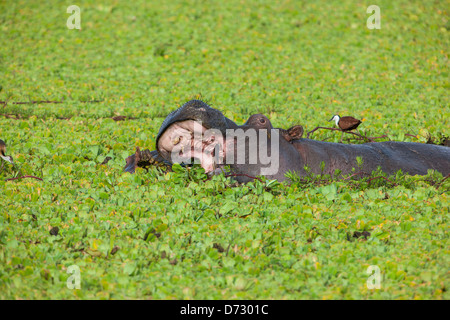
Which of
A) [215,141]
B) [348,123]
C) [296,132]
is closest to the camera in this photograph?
[215,141]

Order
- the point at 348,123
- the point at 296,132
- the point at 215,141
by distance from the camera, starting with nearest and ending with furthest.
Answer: the point at 215,141, the point at 296,132, the point at 348,123

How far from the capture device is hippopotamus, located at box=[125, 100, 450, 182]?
4.36 metres

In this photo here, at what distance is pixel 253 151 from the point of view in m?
4.50

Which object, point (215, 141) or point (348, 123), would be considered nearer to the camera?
point (215, 141)

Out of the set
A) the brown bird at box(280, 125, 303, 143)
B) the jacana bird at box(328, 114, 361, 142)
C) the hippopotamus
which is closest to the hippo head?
the hippopotamus

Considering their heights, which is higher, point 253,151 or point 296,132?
point 296,132

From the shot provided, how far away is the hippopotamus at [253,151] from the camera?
4355 mm

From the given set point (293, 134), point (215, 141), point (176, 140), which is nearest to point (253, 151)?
point (215, 141)

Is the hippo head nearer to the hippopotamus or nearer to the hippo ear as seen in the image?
the hippopotamus

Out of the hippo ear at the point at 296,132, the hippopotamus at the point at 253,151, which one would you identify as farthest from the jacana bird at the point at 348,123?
the hippo ear at the point at 296,132

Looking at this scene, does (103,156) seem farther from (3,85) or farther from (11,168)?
(3,85)

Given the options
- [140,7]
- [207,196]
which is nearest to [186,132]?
[207,196]

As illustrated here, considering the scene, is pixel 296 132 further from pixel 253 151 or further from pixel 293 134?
pixel 253 151

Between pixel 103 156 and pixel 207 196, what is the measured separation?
1545 mm
